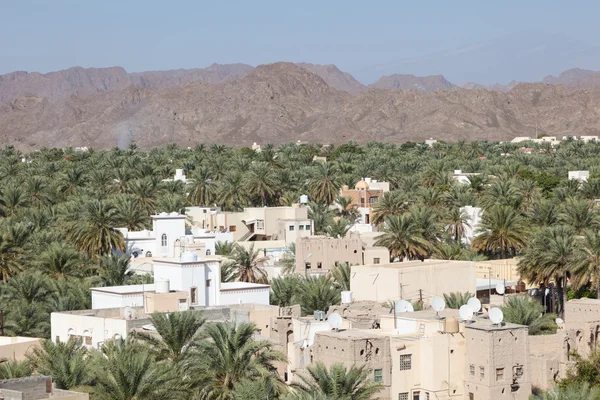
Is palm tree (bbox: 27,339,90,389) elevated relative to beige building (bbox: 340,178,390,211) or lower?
lower

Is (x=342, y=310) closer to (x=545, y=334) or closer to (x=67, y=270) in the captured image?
(x=545, y=334)

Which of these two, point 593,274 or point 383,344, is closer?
point 383,344

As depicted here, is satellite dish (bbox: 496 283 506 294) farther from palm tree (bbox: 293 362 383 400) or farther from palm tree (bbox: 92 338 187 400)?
palm tree (bbox: 92 338 187 400)

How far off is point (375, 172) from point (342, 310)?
47.4 m

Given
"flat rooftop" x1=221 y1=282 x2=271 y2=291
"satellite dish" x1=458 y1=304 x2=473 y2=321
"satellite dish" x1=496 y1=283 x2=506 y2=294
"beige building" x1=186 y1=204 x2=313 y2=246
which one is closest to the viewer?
"satellite dish" x1=458 y1=304 x2=473 y2=321

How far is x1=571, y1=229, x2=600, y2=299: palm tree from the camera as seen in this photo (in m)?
37.5

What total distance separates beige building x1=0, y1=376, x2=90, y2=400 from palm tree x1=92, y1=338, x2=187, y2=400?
1.71m

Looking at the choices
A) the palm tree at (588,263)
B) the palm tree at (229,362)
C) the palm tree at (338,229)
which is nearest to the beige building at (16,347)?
the palm tree at (229,362)

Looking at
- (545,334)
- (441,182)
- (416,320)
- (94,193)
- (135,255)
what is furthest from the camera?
(441,182)

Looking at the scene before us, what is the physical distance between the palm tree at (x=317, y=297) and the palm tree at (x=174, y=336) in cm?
869

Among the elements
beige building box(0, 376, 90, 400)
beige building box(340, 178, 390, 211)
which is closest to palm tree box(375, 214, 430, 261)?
beige building box(340, 178, 390, 211)

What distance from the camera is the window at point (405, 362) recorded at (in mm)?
26172

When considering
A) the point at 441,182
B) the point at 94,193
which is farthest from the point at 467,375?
the point at 441,182

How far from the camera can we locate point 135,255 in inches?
1960
